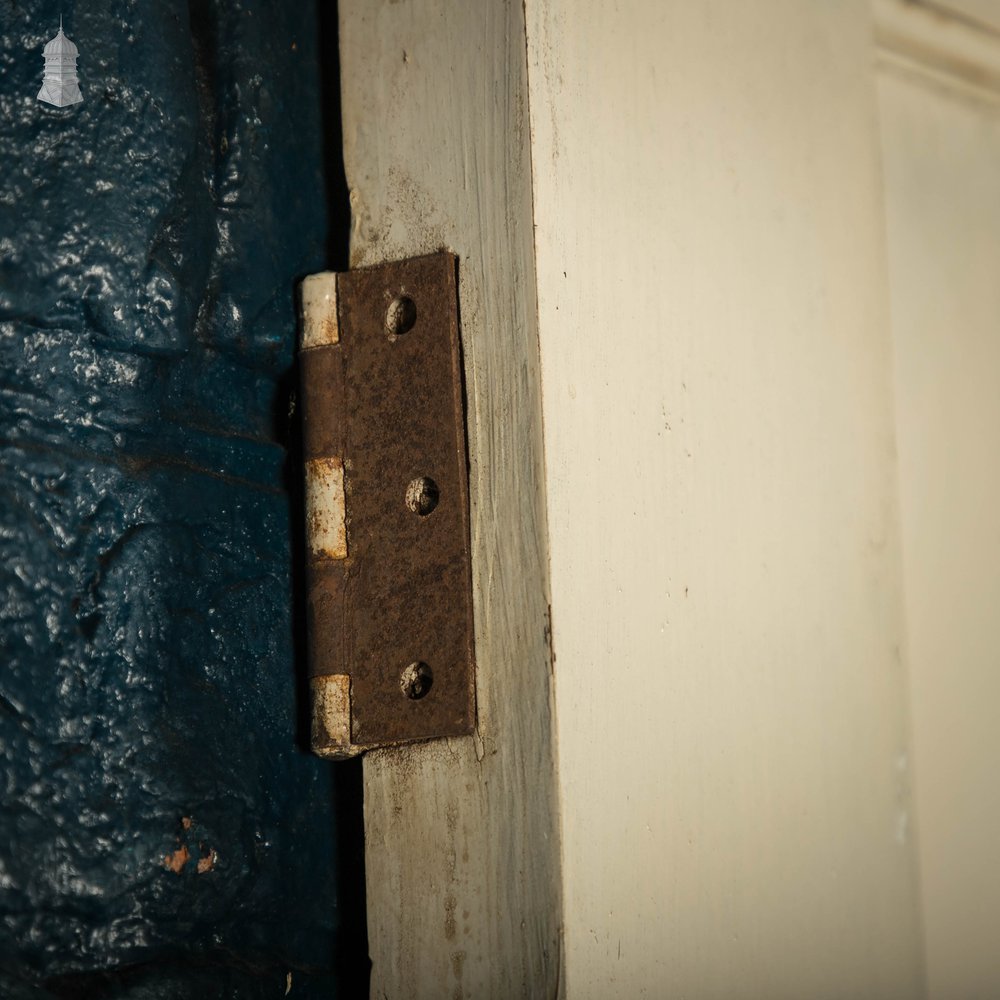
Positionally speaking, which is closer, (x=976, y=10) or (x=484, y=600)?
(x=484, y=600)

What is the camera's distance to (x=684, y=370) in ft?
2.27

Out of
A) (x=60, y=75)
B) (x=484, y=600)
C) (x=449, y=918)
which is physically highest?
(x=60, y=75)

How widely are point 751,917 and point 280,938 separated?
285mm

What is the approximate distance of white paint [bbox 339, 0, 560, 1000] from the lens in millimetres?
573

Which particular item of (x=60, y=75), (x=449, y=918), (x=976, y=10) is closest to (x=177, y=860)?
(x=449, y=918)

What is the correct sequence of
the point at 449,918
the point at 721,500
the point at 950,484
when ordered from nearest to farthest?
the point at 449,918
the point at 721,500
the point at 950,484

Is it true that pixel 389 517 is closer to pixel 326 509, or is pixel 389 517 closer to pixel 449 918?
pixel 326 509

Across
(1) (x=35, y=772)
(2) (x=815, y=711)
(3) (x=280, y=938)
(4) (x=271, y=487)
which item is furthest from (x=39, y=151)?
(2) (x=815, y=711)

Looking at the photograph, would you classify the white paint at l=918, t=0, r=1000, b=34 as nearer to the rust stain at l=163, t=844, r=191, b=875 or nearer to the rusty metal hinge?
the rusty metal hinge

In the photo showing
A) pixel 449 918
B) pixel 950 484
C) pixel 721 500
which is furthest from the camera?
pixel 950 484

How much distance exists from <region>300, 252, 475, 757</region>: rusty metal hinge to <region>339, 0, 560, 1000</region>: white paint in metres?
0.01

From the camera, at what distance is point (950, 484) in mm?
992

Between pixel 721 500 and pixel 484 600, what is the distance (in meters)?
0.19

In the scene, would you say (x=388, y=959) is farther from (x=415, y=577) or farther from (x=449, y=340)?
(x=449, y=340)
